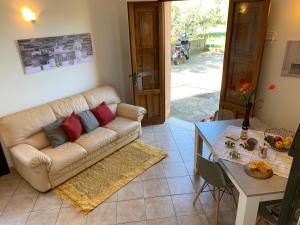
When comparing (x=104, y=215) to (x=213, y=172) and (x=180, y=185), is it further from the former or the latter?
(x=213, y=172)

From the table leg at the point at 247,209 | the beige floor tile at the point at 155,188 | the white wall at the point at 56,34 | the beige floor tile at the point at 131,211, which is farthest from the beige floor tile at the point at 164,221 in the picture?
the white wall at the point at 56,34

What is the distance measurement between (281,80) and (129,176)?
8.28 ft

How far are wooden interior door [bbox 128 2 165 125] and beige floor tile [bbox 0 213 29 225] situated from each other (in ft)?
8.41

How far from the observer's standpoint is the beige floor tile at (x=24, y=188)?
9.80 feet

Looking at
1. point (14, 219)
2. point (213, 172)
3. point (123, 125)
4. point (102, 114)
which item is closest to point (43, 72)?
point (102, 114)

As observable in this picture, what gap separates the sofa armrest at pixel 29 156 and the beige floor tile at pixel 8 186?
1.51ft

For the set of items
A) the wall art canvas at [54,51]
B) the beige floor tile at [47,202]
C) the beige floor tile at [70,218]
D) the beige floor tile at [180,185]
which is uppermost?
the wall art canvas at [54,51]

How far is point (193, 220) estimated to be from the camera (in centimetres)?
247

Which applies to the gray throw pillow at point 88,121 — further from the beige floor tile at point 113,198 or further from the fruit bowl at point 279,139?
the fruit bowl at point 279,139

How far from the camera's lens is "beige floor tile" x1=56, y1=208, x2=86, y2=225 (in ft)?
8.21

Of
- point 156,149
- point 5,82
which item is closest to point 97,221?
point 156,149

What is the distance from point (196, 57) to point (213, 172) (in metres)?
10.2

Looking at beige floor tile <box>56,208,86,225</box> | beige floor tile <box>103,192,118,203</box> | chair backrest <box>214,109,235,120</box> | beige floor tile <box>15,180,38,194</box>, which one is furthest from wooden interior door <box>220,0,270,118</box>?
beige floor tile <box>15,180,38,194</box>

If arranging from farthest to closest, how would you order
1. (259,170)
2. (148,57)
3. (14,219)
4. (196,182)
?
(148,57)
(196,182)
(14,219)
(259,170)
